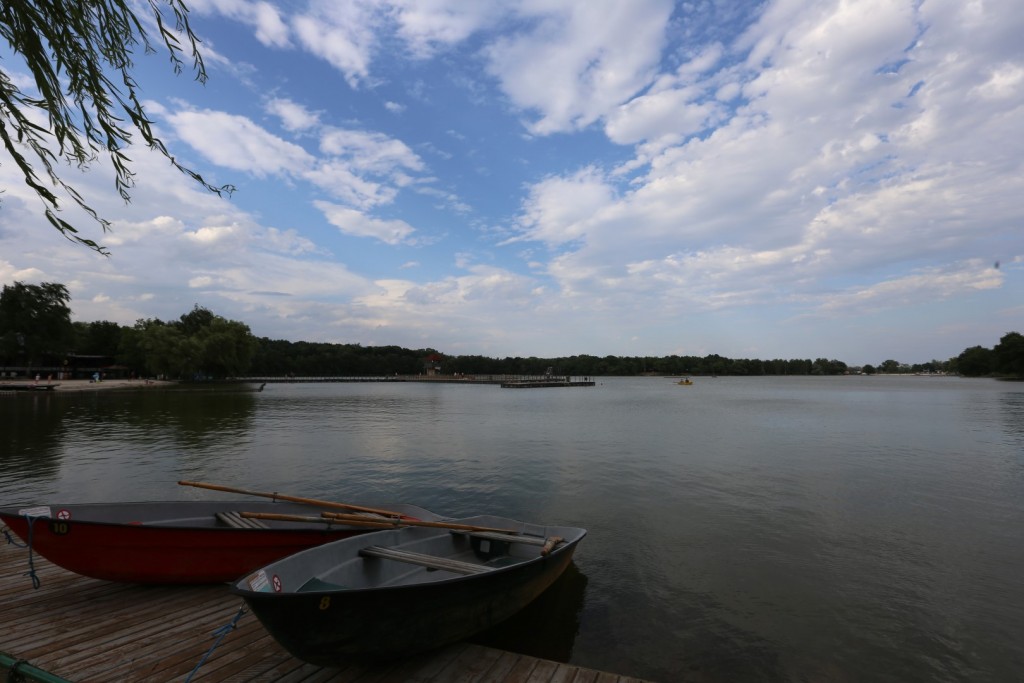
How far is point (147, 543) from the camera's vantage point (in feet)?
20.9

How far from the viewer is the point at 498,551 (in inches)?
289

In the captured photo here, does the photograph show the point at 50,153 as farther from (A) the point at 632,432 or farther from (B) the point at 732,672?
(A) the point at 632,432

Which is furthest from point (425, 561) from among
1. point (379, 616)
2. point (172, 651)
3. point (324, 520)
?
point (172, 651)

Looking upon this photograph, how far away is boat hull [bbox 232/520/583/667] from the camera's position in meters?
4.32

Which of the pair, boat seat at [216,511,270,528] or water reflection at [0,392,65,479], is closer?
boat seat at [216,511,270,528]

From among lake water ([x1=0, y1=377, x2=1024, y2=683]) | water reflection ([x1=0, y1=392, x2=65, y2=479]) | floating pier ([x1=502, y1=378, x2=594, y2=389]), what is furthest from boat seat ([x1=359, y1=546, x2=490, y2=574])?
floating pier ([x1=502, y1=378, x2=594, y2=389])

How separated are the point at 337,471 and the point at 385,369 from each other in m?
151

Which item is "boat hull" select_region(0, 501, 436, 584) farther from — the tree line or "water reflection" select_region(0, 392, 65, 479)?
the tree line

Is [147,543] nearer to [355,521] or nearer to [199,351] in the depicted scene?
[355,521]

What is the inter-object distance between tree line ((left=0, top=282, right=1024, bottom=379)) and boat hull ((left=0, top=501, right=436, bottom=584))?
90.6 meters

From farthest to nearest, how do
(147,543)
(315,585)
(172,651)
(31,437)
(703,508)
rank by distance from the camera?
(31,437) → (703,508) → (147,543) → (315,585) → (172,651)

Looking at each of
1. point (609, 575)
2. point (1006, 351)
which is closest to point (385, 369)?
point (609, 575)

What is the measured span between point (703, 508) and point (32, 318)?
317 ft

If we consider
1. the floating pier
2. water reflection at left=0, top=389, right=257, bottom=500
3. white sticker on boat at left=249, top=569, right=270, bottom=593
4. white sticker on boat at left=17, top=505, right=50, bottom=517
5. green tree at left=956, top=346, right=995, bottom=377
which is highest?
green tree at left=956, top=346, right=995, bottom=377
